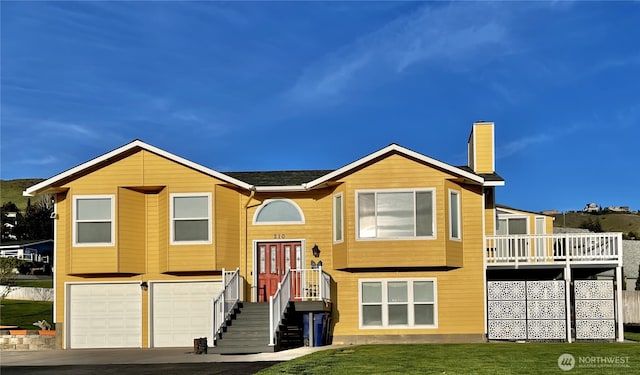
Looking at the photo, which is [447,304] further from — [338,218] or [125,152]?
[125,152]

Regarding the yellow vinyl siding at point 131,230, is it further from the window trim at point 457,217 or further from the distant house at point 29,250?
the distant house at point 29,250

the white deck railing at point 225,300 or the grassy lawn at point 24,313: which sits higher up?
the white deck railing at point 225,300

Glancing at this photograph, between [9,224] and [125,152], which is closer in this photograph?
[125,152]

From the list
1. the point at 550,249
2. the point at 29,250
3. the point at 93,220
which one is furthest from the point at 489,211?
the point at 29,250

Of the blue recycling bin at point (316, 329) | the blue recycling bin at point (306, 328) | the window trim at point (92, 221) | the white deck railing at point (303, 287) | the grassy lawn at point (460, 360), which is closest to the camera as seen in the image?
the grassy lawn at point (460, 360)

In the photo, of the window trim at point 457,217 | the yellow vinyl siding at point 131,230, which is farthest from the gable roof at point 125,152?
the window trim at point 457,217

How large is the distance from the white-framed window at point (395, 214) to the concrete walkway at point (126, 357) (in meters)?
4.39

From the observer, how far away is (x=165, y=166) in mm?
26531

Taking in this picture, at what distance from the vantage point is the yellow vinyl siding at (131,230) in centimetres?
2614

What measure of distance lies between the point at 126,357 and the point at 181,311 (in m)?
4.22

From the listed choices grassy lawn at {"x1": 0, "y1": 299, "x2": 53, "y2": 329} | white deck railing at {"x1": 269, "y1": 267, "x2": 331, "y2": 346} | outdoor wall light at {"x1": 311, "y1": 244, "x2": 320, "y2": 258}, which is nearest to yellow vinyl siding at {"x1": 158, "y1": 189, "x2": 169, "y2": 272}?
white deck railing at {"x1": 269, "y1": 267, "x2": 331, "y2": 346}

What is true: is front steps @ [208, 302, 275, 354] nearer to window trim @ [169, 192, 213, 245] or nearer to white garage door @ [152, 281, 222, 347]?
white garage door @ [152, 281, 222, 347]

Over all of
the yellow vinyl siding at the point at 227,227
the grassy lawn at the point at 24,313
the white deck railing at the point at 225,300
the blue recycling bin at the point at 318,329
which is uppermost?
the yellow vinyl siding at the point at 227,227

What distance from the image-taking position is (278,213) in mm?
27344
